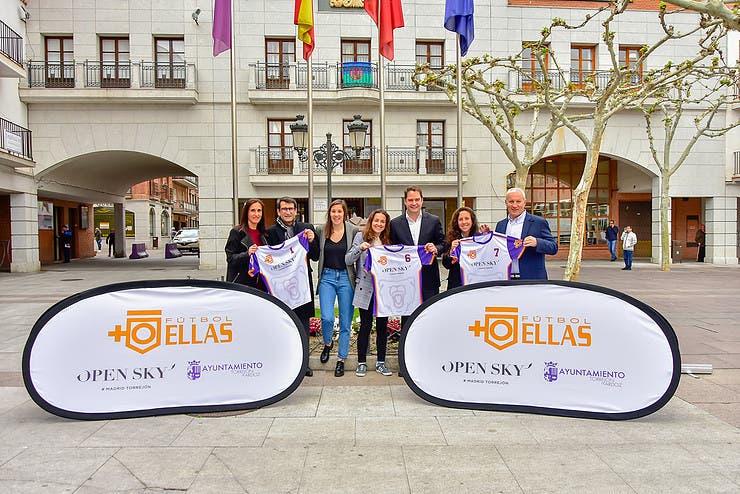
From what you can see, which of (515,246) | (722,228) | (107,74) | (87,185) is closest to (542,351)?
(515,246)

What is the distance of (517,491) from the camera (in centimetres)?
341

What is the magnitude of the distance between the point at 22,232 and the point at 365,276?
67.3 feet

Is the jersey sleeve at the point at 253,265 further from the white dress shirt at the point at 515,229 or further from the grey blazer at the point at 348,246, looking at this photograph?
the white dress shirt at the point at 515,229

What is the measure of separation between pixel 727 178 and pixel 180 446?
2767 centimetres

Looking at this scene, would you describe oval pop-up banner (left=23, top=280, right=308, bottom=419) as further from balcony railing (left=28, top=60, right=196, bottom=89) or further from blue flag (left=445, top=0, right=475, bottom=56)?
balcony railing (left=28, top=60, right=196, bottom=89)

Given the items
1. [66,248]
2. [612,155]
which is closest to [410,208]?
[612,155]

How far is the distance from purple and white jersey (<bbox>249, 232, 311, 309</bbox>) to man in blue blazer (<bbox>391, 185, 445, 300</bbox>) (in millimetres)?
1132

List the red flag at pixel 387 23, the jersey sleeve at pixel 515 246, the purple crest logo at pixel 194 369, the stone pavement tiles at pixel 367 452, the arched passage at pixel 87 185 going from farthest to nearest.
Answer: the arched passage at pixel 87 185, the red flag at pixel 387 23, the jersey sleeve at pixel 515 246, the purple crest logo at pixel 194 369, the stone pavement tiles at pixel 367 452

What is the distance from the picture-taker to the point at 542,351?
4.83 m

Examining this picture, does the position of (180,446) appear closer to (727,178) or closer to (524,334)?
(524,334)

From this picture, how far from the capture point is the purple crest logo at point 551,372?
4781 millimetres

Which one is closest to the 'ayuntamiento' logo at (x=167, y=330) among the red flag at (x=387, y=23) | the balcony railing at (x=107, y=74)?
the red flag at (x=387, y=23)

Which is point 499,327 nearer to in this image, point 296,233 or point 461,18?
point 296,233

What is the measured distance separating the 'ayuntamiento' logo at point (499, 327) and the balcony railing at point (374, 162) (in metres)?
17.8
